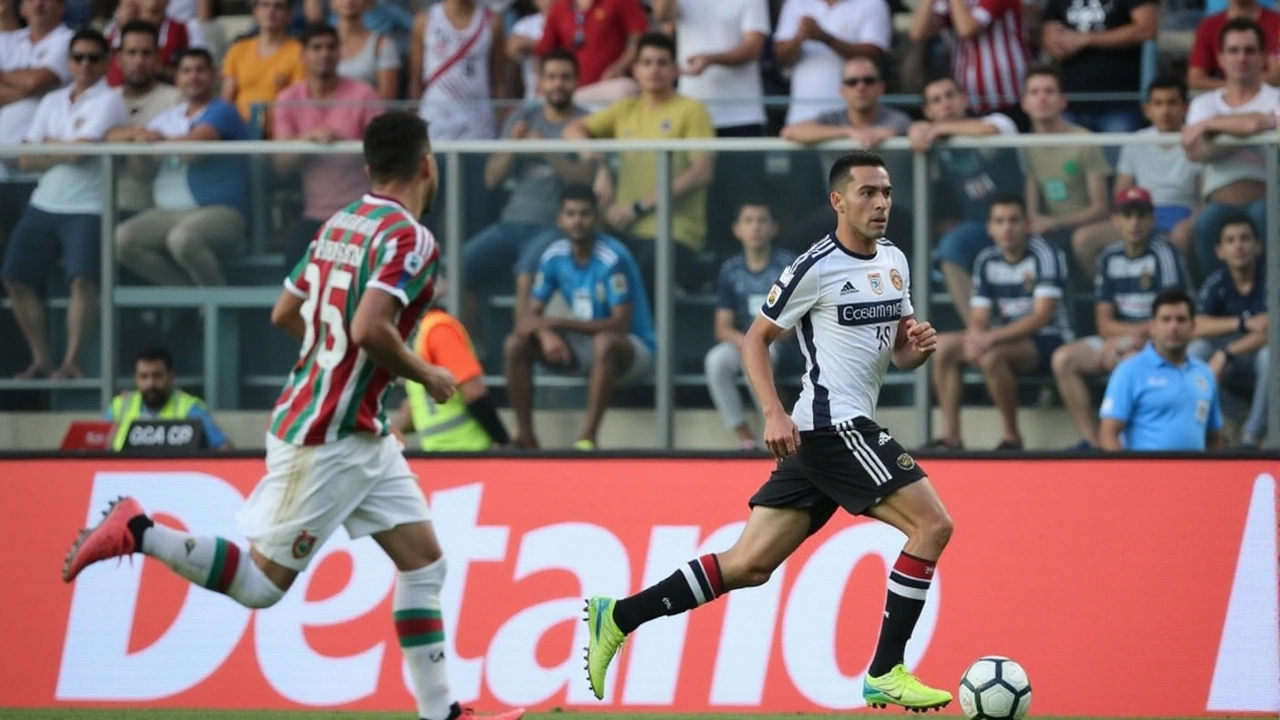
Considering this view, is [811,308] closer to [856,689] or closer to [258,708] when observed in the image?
[856,689]

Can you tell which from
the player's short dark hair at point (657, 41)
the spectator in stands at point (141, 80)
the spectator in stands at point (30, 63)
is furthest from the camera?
the spectator in stands at point (30, 63)

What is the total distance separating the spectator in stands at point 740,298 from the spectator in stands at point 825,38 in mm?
1771

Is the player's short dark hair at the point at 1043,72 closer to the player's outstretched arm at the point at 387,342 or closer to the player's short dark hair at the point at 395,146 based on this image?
the player's short dark hair at the point at 395,146

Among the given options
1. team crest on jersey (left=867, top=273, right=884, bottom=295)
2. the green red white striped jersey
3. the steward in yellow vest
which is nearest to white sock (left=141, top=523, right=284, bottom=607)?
the green red white striped jersey

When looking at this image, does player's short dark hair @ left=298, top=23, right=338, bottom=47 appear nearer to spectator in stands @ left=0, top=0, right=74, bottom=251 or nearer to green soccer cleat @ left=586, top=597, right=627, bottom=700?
spectator in stands @ left=0, top=0, right=74, bottom=251

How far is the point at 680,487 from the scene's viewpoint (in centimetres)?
902

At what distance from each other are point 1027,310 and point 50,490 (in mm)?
5084

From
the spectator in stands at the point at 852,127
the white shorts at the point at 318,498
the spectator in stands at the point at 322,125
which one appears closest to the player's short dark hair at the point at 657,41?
the spectator in stands at the point at 852,127

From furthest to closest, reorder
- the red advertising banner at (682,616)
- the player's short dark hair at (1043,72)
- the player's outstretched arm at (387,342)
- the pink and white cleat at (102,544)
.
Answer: the player's short dark hair at (1043,72)
the red advertising banner at (682,616)
the pink and white cleat at (102,544)
the player's outstretched arm at (387,342)

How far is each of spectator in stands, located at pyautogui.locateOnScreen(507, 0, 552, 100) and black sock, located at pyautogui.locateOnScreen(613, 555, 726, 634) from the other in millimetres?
5669

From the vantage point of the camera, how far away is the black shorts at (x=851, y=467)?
693 centimetres

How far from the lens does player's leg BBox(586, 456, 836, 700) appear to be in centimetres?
715

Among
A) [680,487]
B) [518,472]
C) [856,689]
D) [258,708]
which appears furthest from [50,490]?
[856,689]

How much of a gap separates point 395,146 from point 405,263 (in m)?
0.50
